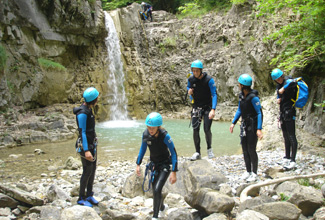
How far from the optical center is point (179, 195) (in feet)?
14.7

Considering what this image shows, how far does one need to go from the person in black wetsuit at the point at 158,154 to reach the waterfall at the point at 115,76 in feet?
52.4

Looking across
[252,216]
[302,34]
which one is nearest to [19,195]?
[252,216]

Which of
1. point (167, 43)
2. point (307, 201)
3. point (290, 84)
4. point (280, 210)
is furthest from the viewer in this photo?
point (167, 43)

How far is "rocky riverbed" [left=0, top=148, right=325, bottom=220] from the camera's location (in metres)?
3.24

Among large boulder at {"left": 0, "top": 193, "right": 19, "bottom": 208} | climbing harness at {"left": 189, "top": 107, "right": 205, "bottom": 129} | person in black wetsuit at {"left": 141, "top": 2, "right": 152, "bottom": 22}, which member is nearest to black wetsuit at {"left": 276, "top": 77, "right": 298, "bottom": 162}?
climbing harness at {"left": 189, "top": 107, "right": 205, "bottom": 129}

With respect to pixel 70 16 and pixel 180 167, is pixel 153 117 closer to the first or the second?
pixel 180 167

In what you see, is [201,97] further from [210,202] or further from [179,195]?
[210,202]

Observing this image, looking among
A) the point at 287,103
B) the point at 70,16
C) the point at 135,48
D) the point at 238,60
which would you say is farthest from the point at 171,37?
the point at 287,103

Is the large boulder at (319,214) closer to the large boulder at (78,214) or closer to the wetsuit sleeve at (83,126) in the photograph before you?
the large boulder at (78,214)

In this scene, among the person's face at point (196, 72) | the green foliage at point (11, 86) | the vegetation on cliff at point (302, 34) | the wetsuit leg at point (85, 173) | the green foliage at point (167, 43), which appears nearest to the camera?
the wetsuit leg at point (85, 173)

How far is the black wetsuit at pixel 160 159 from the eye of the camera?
3543 millimetres

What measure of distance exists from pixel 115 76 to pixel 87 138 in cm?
1643

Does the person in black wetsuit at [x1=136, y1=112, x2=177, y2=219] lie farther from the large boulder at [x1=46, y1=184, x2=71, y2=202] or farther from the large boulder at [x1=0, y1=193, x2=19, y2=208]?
the large boulder at [x1=0, y1=193, x2=19, y2=208]

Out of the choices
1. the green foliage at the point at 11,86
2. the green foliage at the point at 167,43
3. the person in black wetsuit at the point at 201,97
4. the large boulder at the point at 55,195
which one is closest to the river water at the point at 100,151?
the large boulder at the point at 55,195
